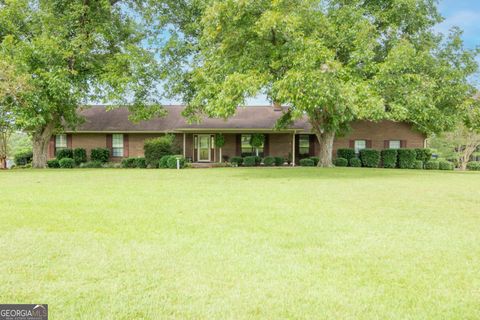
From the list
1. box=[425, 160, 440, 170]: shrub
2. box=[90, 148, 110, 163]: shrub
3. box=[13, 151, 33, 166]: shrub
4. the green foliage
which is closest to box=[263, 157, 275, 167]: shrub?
box=[425, 160, 440, 170]: shrub

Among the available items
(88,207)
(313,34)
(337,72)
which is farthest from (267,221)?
(313,34)

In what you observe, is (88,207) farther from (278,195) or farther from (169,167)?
(169,167)

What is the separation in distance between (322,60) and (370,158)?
14.6 metres

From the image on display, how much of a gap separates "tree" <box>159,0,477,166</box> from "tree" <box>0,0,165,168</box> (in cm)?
209

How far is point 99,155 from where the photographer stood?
29.0 m

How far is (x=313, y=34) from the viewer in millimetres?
15992

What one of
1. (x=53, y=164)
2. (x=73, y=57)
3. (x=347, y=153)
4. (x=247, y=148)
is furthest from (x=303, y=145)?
(x=53, y=164)

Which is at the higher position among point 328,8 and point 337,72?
point 328,8

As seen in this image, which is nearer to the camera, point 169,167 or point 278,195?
point 278,195

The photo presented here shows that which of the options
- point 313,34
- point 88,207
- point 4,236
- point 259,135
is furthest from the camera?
point 259,135

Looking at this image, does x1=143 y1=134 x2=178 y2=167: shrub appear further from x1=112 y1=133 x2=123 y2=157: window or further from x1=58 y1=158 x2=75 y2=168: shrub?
x1=58 y1=158 x2=75 y2=168: shrub

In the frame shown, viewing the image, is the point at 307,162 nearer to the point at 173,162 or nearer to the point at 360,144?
the point at 360,144

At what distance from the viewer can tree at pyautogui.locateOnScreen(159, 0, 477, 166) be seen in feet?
46.4

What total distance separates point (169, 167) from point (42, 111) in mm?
8070
